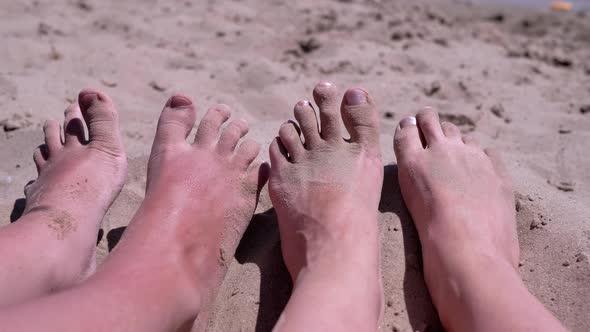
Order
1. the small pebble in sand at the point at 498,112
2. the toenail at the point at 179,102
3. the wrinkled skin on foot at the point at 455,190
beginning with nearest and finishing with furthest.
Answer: the wrinkled skin on foot at the point at 455,190 < the toenail at the point at 179,102 < the small pebble in sand at the point at 498,112

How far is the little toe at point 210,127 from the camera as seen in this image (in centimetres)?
179

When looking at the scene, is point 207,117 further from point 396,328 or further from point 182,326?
point 396,328

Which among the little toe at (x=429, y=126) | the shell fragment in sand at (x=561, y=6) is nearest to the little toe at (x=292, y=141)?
the little toe at (x=429, y=126)

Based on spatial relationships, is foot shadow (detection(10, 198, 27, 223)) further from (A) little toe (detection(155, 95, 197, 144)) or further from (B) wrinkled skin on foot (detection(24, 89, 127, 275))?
(A) little toe (detection(155, 95, 197, 144))

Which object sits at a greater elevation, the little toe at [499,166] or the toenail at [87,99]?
the toenail at [87,99]

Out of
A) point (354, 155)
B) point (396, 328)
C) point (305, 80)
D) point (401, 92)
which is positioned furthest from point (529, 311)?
point (305, 80)

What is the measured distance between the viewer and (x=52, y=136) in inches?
73.4

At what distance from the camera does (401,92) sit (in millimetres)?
2496

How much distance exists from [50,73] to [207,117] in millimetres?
1029

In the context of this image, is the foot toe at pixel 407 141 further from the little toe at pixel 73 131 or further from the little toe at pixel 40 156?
the little toe at pixel 40 156

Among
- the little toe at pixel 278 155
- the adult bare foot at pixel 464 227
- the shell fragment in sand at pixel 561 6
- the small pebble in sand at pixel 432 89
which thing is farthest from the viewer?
the shell fragment in sand at pixel 561 6

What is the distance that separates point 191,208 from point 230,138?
31 cm

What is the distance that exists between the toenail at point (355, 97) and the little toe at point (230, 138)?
36cm

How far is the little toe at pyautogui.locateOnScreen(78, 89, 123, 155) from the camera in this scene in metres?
1.78
